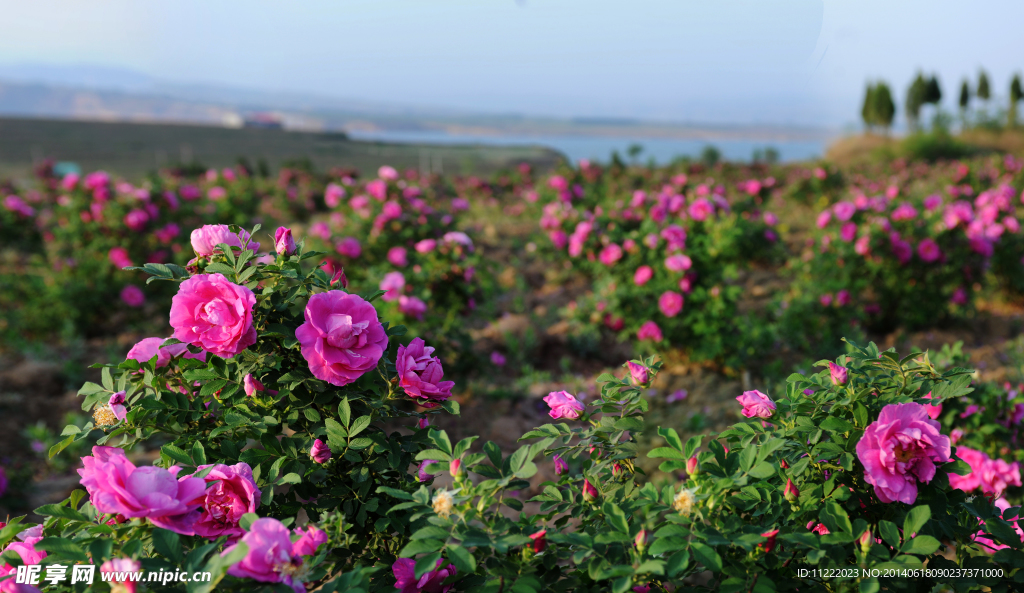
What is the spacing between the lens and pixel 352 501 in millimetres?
1203

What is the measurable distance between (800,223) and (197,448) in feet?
30.3

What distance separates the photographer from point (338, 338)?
1.08m

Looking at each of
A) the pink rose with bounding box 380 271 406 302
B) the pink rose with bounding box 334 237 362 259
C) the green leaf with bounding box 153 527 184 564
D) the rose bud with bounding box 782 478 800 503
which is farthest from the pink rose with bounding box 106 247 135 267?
the rose bud with bounding box 782 478 800 503

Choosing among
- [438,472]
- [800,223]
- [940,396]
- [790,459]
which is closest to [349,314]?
[438,472]

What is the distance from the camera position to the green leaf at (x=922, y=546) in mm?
955

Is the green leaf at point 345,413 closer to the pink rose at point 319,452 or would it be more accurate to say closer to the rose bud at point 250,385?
the pink rose at point 319,452

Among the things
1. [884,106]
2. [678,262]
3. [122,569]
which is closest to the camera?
[122,569]

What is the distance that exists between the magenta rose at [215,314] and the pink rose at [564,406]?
2.05 feet

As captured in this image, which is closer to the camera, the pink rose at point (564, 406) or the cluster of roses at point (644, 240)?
the pink rose at point (564, 406)

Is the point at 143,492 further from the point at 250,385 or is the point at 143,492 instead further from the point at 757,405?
the point at 757,405

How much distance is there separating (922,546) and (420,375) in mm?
944

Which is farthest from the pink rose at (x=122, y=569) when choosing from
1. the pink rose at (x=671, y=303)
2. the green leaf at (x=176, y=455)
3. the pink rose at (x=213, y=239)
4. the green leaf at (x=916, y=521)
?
the pink rose at (x=671, y=303)

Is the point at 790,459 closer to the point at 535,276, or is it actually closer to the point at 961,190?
the point at 535,276

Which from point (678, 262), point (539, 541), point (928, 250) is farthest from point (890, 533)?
point (928, 250)
